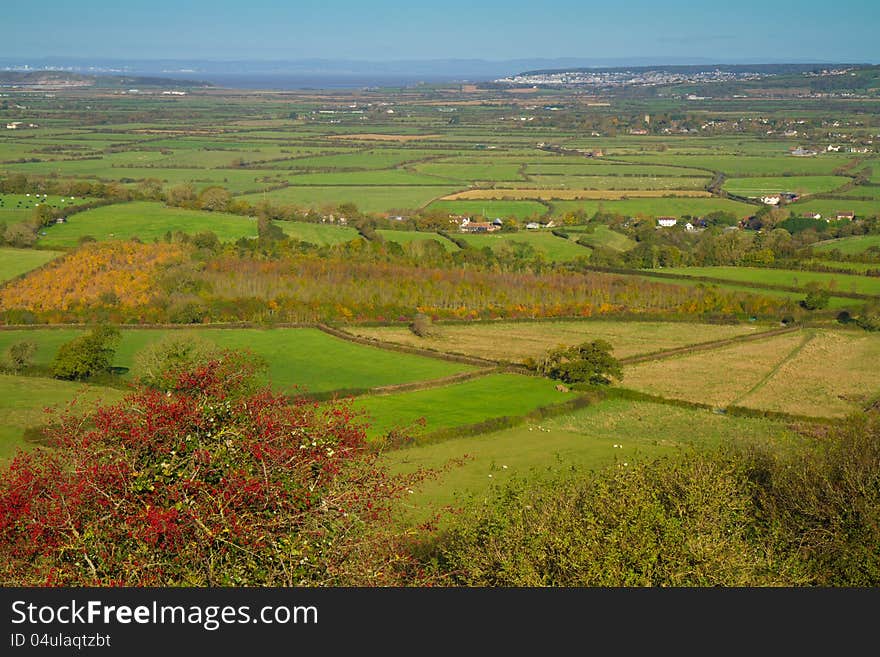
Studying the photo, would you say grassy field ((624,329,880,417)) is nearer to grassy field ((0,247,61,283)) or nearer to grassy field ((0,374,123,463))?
grassy field ((0,374,123,463))

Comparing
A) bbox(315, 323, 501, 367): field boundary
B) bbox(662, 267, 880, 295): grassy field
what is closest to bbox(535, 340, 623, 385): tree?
bbox(315, 323, 501, 367): field boundary

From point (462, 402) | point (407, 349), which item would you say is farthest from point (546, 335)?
point (462, 402)

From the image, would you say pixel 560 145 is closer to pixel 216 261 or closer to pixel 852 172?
pixel 852 172

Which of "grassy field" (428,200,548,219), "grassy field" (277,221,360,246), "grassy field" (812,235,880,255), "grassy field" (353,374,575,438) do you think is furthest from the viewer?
"grassy field" (428,200,548,219)

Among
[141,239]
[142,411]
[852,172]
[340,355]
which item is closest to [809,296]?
[340,355]

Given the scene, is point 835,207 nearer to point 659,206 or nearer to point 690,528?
point 659,206

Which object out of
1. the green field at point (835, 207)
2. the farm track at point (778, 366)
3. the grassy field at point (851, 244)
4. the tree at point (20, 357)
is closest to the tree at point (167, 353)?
the tree at point (20, 357)

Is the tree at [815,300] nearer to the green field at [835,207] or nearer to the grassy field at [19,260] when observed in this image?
the green field at [835,207]
